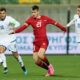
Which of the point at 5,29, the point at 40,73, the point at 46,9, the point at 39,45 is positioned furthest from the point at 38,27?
the point at 46,9

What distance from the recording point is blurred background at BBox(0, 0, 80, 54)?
900 inches

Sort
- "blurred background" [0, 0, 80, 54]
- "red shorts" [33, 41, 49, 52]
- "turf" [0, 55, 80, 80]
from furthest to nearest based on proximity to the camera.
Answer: "blurred background" [0, 0, 80, 54] < "red shorts" [33, 41, 49, 52] < "turf" [0, 55, 80, 80]

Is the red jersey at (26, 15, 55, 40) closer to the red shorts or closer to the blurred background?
the red shorts

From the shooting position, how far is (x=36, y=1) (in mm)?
25141

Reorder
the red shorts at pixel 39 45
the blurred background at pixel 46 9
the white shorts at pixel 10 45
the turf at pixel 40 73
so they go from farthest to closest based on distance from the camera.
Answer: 1. the blurred background at pixel 46 9
2. the white shorts at pixel 10 45
3. the red shorts at pixel 39 45
4. the turf at pixel 40 73

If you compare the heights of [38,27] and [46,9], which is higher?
[38,27]

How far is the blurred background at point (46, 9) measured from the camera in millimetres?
22859

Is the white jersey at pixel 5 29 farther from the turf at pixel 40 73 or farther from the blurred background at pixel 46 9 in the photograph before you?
the blurred background at pixel 46 9

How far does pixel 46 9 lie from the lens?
24.1 m

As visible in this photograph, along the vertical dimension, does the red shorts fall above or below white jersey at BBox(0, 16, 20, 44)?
below

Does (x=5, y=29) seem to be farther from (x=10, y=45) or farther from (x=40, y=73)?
(x=40, y=73)

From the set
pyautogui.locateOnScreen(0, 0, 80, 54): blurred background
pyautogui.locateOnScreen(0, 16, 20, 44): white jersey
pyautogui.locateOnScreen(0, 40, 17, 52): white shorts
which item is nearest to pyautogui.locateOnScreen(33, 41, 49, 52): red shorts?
pyautogui.locateOnScreen(0, 40, 17, 52): white shorts

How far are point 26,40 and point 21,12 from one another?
15.7 feet

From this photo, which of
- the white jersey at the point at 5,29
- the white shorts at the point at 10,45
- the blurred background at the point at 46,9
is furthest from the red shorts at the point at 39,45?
the blurred background at the point at 46,9
